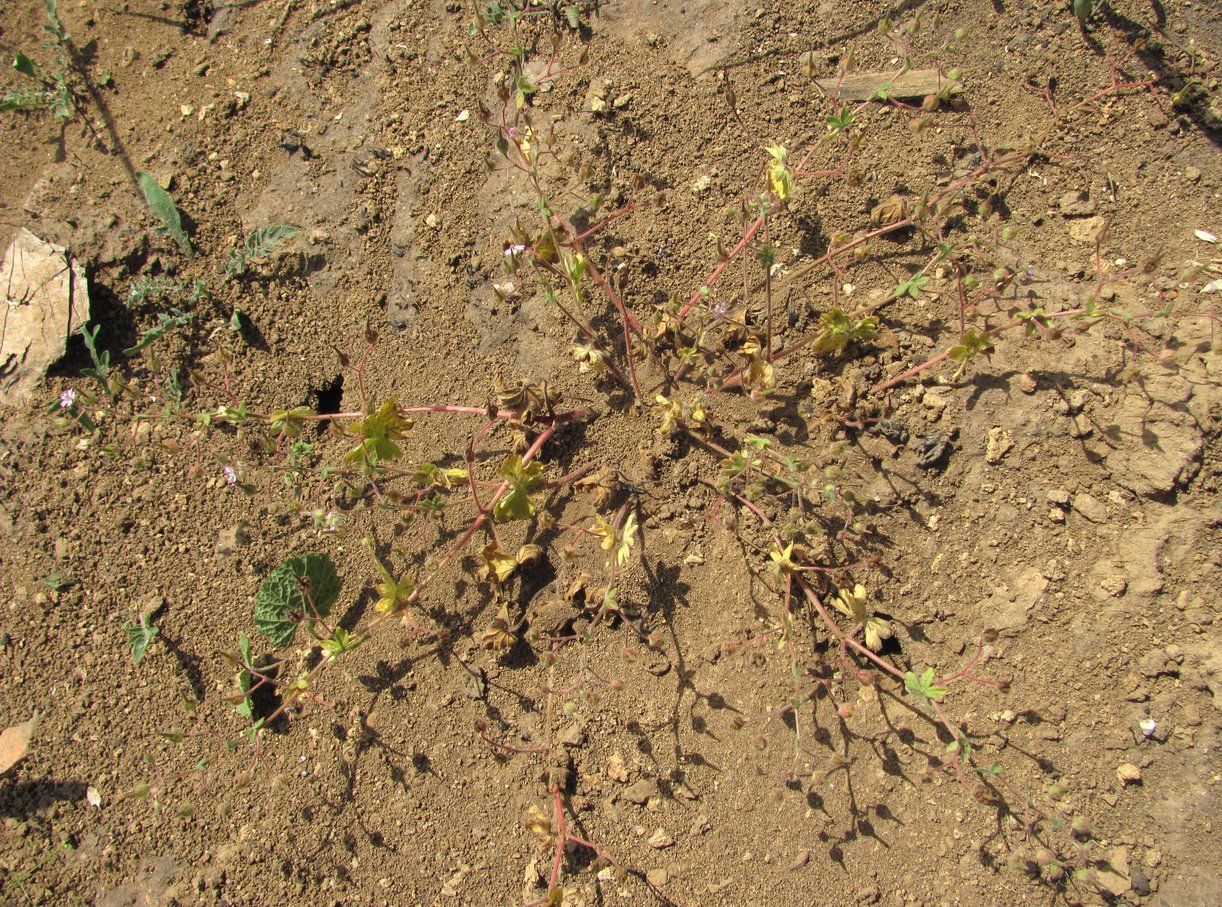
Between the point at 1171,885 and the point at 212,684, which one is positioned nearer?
the point at 1171,885

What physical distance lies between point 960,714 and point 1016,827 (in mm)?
325

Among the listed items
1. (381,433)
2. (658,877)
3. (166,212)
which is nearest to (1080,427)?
(658,877)

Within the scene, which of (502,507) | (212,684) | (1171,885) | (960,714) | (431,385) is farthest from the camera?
(431,385)

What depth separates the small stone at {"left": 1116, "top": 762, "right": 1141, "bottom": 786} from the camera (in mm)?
2205

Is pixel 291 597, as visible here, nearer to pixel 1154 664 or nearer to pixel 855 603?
pixel 855 603

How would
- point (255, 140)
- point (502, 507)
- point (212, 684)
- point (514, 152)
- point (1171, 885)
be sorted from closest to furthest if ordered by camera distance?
point (1171, 885)
point (502, 507)
point (212, 684)
point (514, 152)
point (255, 140)

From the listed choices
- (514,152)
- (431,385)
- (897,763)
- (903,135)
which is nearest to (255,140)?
(514,152)

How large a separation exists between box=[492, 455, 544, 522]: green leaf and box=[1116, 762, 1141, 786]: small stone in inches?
73.8

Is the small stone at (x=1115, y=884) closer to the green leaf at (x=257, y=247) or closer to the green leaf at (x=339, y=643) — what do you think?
the green leaf at (x=339, y=643)

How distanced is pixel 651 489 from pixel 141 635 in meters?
1.90

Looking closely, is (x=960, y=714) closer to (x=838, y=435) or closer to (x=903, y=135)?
(x=838, y=435)

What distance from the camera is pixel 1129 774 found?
2.21 metres

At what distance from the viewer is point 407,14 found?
11.1ft

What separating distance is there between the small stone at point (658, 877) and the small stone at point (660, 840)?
0.21ft
